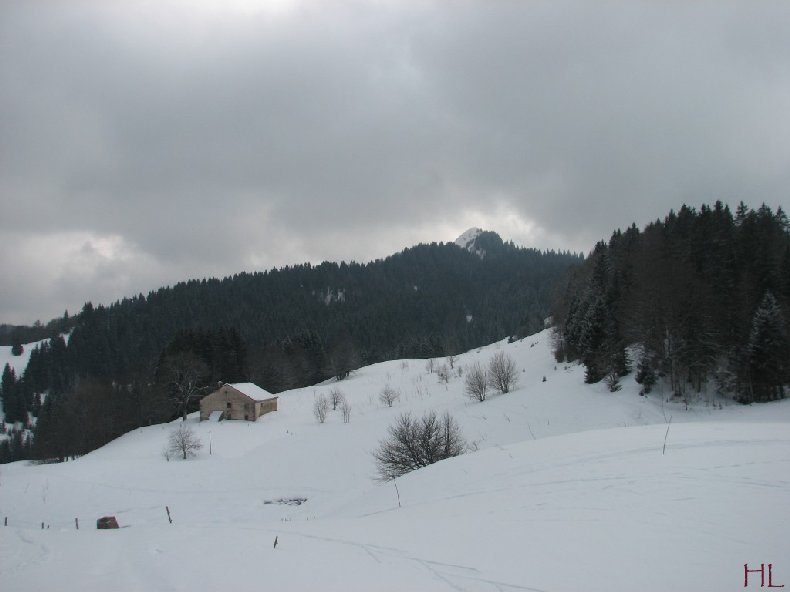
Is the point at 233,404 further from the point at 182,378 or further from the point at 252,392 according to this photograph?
the point at 182,378

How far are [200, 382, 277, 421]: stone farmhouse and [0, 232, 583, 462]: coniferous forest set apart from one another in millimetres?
4053

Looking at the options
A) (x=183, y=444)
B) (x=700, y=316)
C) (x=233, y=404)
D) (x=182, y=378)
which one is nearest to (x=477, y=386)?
(x=700, y=316)

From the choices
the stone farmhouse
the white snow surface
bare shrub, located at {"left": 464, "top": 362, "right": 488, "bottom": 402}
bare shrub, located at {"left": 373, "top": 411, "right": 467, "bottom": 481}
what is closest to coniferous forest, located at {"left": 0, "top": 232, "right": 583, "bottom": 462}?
the stone farmhouse

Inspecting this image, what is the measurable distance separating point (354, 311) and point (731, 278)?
142 meters

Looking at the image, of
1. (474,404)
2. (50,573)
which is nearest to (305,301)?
(474,404)

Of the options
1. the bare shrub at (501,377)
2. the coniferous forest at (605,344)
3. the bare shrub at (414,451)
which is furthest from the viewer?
the bare shrub at (501,377)

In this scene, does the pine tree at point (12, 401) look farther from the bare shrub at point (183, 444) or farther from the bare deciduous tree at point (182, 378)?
the bare shrub at point (183, 444)

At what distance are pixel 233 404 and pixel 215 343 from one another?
2332 centimetres

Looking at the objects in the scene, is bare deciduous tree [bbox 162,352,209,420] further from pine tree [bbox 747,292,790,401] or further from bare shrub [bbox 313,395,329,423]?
pine tree [bbox 747,292,790,401]

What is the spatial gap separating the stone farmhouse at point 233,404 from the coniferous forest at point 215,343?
405 cm

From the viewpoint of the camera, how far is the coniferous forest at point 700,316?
97.0 ft

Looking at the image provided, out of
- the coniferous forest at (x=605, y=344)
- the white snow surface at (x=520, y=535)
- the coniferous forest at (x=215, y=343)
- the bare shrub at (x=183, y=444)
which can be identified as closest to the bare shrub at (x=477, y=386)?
the coniferous forest at (x=605, y=344)

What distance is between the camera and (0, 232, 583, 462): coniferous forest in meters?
61.8

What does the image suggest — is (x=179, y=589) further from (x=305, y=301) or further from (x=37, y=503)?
(x=305, y=301)
